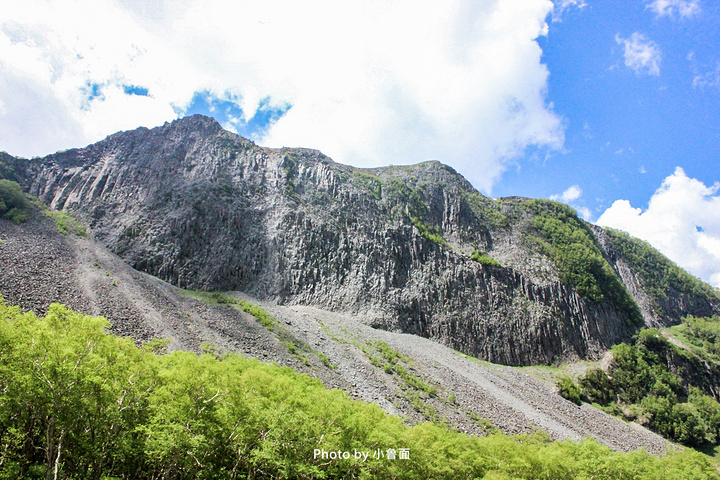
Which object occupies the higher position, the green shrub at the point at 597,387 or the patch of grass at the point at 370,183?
the patch of grass at the point at 370,183

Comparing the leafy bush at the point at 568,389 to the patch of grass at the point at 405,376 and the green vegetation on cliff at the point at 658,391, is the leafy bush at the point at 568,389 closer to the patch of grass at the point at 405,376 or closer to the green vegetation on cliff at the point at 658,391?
the green vegetation on cliff at the point at 658,391

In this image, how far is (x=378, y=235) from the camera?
72125mm

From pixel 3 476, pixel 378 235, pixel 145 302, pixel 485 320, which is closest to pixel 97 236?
pixel 145 302

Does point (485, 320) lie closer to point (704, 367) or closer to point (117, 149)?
point (704, 367)

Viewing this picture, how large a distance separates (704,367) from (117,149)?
401 feet

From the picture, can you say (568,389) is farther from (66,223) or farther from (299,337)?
(66,223)

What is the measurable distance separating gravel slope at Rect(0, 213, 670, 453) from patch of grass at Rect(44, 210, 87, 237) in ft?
5.74

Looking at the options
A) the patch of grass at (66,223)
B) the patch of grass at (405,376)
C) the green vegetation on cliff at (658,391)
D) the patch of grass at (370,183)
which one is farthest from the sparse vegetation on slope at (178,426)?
the patch of grass at (370,183)

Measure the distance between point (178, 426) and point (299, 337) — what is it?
3031 cm

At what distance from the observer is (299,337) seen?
147 feet

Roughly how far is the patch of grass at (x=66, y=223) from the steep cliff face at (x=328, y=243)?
1.88 m

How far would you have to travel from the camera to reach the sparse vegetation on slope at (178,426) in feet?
46.7

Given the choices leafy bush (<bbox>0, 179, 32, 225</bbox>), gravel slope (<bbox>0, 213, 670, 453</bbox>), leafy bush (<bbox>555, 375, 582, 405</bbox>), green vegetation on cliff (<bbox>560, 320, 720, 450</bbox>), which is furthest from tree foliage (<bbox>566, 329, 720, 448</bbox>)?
leafy bush (<bbox>0, 179, 32, 225</bbox>)

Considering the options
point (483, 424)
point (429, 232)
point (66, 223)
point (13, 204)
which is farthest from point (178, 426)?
point (429, 232)
